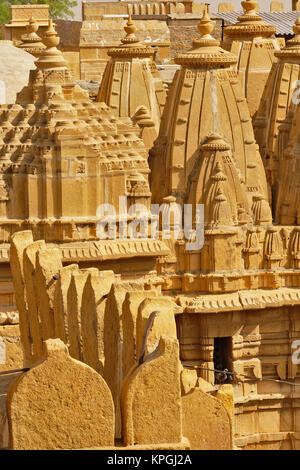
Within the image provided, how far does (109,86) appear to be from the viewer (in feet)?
112

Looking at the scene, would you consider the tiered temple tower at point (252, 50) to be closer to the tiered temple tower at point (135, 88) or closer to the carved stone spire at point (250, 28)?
the carved stone spire at point (250, 28)

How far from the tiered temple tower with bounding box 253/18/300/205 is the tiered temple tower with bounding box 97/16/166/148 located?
70.5 inches

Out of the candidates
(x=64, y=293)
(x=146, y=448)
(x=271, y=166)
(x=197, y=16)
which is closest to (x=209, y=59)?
(x=271, y=166)

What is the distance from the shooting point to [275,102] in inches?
1305

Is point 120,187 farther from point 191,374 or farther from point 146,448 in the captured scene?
point 146,448

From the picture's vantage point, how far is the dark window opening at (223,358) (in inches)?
1140

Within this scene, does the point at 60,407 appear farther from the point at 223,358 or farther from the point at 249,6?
the point at 249,6

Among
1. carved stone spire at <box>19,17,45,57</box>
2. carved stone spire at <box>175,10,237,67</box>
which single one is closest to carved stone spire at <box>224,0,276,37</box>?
carved stone spire at <box>175,10,237,67</box>

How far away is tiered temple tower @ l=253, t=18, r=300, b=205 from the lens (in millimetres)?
32656

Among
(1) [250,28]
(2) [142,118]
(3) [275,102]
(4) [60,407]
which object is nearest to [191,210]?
(2) [142,118]

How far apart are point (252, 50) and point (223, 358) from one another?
27.0 feet
